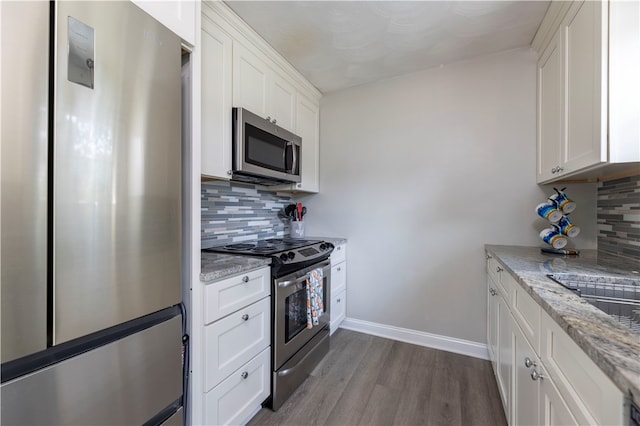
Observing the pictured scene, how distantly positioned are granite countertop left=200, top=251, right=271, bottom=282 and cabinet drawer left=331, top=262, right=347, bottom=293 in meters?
0.99

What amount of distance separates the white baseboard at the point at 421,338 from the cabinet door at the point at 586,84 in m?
1.55

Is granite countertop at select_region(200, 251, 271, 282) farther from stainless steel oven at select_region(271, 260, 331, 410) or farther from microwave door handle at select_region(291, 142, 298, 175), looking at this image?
microwave door handle at select_region(291, 142, 298, 175)

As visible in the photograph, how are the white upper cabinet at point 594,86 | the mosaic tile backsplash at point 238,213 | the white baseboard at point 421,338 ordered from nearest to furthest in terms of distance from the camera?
the white upper cabinet at point 594,86 < the mosaic tile backsplash at point 238,213 < the white baseboard at point 421,338

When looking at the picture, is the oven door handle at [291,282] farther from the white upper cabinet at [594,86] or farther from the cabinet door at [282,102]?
the white upper cabinet at [594,86]

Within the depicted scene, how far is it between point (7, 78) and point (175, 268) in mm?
720

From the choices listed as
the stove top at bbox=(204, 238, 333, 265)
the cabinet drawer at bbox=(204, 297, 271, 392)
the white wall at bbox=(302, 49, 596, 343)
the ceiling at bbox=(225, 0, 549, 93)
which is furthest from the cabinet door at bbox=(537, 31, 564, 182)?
the cabinet drawer at bbox=(204, 297, 271, 392)

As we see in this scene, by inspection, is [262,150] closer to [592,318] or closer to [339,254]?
[339,254]

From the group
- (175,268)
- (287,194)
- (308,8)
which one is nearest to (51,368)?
(175,268)

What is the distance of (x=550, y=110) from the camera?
1733 mm

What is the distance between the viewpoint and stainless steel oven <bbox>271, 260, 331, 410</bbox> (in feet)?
5.32

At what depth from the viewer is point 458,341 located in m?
2.24

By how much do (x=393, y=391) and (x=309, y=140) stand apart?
2239 millimetres

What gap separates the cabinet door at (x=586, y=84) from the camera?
45.6 inches

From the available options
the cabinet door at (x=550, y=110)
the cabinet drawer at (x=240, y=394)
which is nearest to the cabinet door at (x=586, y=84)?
the cabinet door at (x=550, y=110)
